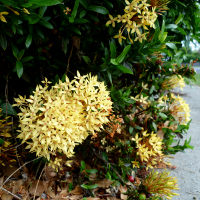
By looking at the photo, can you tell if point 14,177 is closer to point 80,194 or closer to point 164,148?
point 80,194

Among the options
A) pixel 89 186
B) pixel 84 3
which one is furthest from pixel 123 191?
pixel 84 3

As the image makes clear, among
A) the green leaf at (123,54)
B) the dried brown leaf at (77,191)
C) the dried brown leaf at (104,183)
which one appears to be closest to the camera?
the green leaf at (123,54)

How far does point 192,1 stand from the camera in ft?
5.68

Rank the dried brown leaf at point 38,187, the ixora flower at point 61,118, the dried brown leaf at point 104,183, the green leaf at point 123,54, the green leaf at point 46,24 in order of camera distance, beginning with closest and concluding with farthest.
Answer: the ixora flower at point 61,118 → the green leaf at point 46,24 → the green leaf at point 123,54 → the dried brown leaf at point 38,187 → the dried brown leaf at point 104,183

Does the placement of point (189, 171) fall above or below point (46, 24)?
below

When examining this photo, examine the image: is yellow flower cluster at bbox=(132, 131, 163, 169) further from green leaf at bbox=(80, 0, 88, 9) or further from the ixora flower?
green leaf at bbox=(80, 0, 88, 9)

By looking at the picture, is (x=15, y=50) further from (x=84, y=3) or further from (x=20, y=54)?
(x=84, y=3)

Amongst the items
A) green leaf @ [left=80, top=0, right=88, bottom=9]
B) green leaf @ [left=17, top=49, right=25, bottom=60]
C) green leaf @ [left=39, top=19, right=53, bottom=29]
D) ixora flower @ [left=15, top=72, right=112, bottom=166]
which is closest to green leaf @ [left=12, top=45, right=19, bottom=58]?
green leaf @ [left=17, top=49, right=25, bottom=60]

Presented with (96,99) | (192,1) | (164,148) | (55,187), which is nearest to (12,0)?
(96,99)

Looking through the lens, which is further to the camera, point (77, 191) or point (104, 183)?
point (104, 183)

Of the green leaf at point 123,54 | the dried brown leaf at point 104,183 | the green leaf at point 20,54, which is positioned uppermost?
the green leaf at point 123,54

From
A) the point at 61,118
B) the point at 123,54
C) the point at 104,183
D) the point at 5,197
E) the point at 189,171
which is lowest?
the point at 5,197

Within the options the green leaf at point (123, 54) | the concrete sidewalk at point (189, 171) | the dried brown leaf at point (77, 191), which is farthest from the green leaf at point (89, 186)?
the green leaf at point (123, 54)

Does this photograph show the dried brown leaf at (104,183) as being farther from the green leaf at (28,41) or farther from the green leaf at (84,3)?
the green leaf at (84,3)
